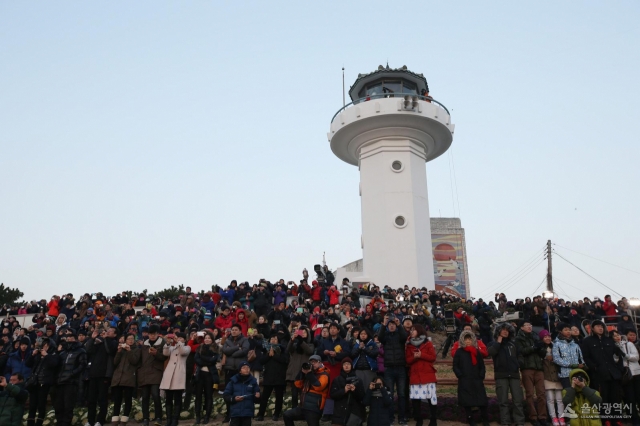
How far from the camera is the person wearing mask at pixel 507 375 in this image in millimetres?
8805

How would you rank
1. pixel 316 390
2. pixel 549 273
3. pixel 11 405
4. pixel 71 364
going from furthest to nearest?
pixel 549 273 < pixel 71 364 < pixel 11 405 < pixel 316 390

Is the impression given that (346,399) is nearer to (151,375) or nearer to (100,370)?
(151,375)

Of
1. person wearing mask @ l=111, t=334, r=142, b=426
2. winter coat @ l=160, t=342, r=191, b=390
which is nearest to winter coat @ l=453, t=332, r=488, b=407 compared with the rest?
winter coat @ l=160, t=342, r=191, b=390

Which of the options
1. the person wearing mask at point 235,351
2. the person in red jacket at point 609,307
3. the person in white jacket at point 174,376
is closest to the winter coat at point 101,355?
the person in white jacket at point 174,376

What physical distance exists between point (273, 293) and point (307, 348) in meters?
8.38

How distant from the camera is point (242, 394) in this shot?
28.1 feet

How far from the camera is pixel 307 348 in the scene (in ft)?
31.5

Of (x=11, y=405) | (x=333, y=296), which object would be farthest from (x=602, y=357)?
(x=11, y=405)

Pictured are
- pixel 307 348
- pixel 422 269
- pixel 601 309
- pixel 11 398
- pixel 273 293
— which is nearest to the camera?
pixel 11 398

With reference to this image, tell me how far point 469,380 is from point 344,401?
7.04ft

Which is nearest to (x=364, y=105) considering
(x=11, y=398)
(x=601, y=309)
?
(x=601, y=309)

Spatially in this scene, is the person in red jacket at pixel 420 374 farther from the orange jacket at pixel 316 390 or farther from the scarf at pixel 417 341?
the orange jacket at pixel 316 390

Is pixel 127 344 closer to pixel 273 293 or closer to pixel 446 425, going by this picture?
pixel 446 425

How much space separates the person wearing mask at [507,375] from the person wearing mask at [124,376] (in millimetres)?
6330
